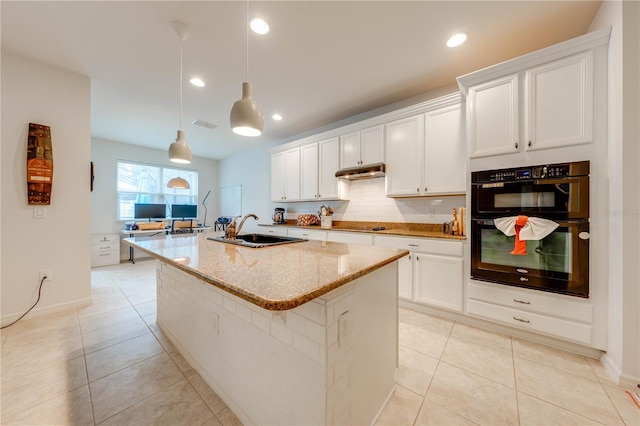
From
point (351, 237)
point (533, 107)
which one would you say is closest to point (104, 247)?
point (351, 237)

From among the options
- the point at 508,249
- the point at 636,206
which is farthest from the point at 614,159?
the point at 508,249

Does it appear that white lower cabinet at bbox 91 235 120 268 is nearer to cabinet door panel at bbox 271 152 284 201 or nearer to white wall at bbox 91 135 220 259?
white wall at bbox 91 135 220 259

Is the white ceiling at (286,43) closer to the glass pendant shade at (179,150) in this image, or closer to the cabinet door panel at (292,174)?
the glass pendant shade at (179,150)

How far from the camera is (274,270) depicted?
1.00 metres

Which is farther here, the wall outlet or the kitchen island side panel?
the wall outlet

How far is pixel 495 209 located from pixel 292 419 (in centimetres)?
224

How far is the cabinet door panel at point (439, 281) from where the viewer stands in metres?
2.36

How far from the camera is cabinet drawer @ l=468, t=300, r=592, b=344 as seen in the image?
1791 millimetres

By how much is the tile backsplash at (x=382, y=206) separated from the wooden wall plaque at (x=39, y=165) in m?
3.43

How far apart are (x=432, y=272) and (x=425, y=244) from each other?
1.00ft

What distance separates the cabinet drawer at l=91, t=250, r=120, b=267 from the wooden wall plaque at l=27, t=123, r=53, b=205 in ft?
9.46

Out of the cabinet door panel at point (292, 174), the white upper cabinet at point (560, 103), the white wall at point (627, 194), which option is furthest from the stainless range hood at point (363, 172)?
the white wall at point (627, 194)

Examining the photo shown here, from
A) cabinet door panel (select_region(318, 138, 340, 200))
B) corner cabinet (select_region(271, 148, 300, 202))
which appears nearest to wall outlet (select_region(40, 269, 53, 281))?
corner cabinet (select_region(271, 148, 300, 202))

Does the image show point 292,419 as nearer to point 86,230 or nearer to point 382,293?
point 382,293
